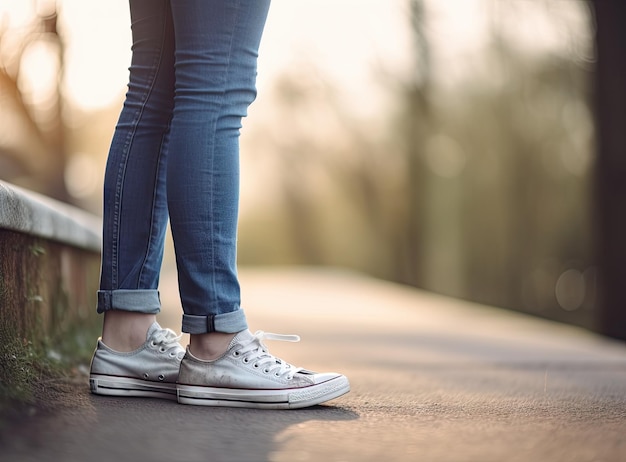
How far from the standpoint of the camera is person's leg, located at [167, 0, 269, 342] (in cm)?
138

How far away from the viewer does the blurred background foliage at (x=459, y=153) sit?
1104cm

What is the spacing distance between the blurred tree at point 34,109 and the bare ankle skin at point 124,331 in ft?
6.96

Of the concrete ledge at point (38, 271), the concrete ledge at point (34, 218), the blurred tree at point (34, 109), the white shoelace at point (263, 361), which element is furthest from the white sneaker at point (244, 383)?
the blurred tree at point (34, 109)

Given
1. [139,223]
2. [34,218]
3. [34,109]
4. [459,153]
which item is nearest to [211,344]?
[139,223]

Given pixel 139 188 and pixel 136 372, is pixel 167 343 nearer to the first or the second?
pixel 136 372

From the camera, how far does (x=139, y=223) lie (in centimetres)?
153

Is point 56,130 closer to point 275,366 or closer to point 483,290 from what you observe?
point 275,366

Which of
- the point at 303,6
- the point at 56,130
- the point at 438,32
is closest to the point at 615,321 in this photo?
the point at 56,130

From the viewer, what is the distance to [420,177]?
45.8 feet

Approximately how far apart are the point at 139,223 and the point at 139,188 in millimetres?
64

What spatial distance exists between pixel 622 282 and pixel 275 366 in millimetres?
3668

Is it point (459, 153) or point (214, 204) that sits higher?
point (459, 153)

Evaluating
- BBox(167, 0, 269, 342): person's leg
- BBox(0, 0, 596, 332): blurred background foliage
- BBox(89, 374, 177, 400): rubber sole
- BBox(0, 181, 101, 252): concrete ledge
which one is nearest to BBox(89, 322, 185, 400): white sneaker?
BBox(89, 374, 177, 400): rubber sole

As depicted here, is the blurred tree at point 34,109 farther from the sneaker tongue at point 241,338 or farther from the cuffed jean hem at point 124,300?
the sneaker tongue at point 241,338
